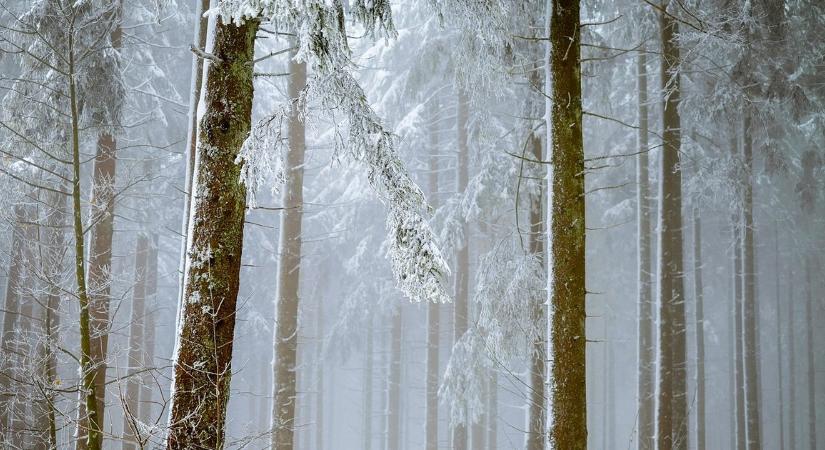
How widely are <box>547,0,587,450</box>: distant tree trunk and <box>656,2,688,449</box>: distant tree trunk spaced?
372 cm

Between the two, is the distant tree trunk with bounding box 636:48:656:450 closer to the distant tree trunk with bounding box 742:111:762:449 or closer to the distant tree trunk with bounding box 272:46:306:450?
the distant tree trunk with bounding box 742:111:762:449

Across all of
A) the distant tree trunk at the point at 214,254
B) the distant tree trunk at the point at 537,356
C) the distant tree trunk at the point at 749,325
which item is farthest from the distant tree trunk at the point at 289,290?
the distant tree trunk at the point at 749,325

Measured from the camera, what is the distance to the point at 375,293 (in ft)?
73.3

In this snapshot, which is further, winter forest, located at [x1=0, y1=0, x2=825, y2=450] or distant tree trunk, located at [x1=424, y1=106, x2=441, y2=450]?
distant tree trunk, located at [x1=424, y1=106, x2=441, y2=450]

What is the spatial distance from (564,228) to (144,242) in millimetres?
17535

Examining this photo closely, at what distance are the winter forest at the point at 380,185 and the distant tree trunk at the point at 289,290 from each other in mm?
37

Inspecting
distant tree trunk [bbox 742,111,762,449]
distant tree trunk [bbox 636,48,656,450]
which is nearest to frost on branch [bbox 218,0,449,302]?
distant tree trunk [bbox 636,48,656,450]

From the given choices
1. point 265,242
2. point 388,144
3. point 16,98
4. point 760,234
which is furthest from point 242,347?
point 388,144

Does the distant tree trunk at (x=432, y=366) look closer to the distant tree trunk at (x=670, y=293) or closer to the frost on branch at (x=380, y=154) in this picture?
the distant tree trunk at (x=670, y=293)

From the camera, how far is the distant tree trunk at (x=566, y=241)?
5.23 meters

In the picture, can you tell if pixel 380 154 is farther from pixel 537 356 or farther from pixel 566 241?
pixel 537 356

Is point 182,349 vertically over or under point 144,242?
under

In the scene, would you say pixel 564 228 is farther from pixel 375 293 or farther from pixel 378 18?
pixel 375 293

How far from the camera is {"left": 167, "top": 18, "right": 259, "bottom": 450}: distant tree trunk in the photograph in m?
4.20
